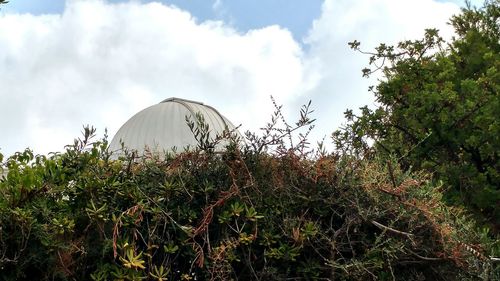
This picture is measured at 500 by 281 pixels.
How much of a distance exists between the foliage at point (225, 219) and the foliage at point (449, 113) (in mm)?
6284

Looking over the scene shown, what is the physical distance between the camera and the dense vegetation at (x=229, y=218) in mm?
3600

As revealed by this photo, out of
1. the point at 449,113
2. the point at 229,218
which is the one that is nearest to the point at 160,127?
the point at 449,113

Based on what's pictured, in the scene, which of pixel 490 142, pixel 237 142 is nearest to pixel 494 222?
pixel 490 142

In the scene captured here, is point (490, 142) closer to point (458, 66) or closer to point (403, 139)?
point (403, 139)

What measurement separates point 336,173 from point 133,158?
1.33 metres

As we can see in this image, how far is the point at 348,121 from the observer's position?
45.6 feet

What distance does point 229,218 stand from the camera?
151 inches

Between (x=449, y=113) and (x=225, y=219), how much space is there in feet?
30.3

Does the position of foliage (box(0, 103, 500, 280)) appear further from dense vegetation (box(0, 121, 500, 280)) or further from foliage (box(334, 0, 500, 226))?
foliage (box(334, 0, 500, 226))

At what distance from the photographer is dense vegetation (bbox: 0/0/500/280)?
360 centimetres

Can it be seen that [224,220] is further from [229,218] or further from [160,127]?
[160,127]

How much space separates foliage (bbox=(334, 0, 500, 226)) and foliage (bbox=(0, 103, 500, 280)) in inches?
247

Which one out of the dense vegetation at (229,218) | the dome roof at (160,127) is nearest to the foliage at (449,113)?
the dome roof at (160,127)

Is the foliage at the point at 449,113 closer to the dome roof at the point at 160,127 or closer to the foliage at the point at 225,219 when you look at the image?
the dome roof at the point at 160,127
